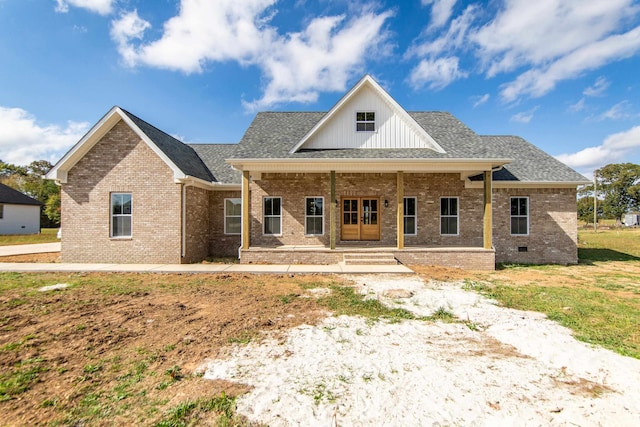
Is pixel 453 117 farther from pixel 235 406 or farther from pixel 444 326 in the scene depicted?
pixel 235 406

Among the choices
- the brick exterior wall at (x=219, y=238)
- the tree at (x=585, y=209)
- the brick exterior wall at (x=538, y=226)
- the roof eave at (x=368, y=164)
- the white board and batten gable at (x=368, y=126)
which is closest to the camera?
the roof eave at (x=368, y=164)

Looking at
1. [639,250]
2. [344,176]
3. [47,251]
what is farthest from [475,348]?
[639,250]

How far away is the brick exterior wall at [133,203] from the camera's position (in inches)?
430

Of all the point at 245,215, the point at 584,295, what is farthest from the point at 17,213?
the point at 584,295

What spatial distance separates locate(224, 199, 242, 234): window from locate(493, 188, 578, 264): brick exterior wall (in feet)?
37.6

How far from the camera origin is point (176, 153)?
1207cm

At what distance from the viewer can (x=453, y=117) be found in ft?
48.2

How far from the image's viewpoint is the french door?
1285cm

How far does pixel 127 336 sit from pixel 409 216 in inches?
434

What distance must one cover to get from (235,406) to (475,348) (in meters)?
3.58

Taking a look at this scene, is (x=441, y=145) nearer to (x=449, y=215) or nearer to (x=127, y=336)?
(x=449, y=215)

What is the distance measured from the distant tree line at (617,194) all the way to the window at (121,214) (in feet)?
218

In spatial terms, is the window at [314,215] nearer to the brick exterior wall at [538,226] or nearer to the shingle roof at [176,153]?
the shingle roof at [176,153]

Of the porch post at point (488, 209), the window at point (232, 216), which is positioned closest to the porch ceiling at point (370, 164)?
the porch post at point (488, 209)
